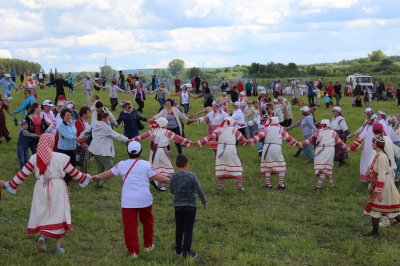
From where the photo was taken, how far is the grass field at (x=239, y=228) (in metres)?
7.12

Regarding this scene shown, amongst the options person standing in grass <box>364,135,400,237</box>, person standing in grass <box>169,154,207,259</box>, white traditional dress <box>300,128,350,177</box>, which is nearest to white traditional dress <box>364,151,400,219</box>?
person standing in grass <box>364,135,400,237</box>

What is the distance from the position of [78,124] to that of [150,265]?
6042 mm

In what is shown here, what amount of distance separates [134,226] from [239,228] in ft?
8.86

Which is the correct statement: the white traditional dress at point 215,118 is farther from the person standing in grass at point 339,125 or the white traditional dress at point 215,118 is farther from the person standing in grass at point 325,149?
the person standing in grass at point 325,149

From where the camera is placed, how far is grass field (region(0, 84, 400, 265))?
23.4ft

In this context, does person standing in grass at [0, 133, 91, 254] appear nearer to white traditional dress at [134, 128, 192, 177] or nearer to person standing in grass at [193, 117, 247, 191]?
white traditional dress at [134, 128, 192, 177]

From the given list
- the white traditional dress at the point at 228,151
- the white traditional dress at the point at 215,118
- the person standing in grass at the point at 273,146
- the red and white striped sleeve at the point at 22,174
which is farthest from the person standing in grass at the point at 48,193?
the white traditional dress at the point at 215,118

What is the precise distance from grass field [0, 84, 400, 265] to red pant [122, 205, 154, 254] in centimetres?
21

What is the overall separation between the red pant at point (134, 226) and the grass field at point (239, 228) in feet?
0.68

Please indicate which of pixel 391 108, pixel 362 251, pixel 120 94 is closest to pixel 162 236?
pixel 362 251

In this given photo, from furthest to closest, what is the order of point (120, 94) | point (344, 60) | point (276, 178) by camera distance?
point (344, 60), point (120, 94), point (276, 178)

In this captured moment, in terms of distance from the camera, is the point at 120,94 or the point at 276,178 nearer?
the point at 276,178

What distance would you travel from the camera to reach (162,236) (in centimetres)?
816

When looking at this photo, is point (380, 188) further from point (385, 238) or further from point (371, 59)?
point (371, 59)
